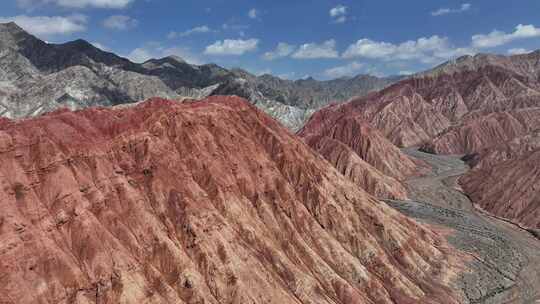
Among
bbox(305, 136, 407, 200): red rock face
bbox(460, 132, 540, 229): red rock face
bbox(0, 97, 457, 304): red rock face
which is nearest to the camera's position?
bbox(0, 97, 457, 304): red rock face

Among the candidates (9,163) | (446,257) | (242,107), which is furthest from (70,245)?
(446,257)

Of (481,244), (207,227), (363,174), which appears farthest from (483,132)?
(207,227)

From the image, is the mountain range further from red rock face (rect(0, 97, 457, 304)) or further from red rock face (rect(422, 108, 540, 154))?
red rock face (rect(422, 108, 540, 154))

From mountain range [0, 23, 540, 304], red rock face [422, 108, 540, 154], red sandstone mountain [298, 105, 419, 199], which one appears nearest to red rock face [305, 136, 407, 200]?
red sandstone mountain [298, 105, 419, 199]

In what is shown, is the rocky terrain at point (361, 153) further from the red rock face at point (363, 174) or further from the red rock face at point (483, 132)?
the red rock face at point (483, 132)

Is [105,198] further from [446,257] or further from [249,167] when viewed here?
[446,257]

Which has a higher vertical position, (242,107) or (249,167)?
(242,107)
